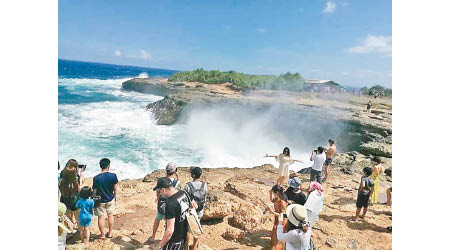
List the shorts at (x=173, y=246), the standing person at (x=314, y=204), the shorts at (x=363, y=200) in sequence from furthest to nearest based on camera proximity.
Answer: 1. the shorts at (x=363, y=200)
2. the standing person at (x=314, y=204)
3. the shorts at (x=173, y=246)

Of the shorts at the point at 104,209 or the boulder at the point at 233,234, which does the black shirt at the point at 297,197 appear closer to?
the boulder at the point at 233,234

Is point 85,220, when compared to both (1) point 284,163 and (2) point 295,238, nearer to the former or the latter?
(2) point 295,238

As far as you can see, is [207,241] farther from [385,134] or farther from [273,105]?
[273,105]

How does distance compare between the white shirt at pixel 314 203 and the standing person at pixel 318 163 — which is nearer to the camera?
the white shirt at pixel 314 203

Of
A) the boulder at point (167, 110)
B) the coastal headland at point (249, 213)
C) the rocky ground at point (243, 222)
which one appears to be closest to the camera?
the rocky ground at point (243, 222)

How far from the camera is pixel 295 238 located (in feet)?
9.45

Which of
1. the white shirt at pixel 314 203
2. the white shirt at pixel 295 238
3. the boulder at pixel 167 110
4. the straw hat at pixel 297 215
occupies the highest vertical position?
the boulder at pixel 167 110

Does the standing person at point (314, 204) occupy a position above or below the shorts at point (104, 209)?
above

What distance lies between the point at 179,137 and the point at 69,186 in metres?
15.1

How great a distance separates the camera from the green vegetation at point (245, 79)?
3616 centimetres

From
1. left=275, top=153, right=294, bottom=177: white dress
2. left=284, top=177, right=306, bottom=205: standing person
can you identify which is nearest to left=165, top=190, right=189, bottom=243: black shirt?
left=284, top=177, right=306, bottom=205: standing person

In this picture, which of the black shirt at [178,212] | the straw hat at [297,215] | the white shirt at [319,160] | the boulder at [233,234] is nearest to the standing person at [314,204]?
the straw hat at [297,215]

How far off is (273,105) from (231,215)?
2123cm

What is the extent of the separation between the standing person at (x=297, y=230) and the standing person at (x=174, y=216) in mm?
1054
